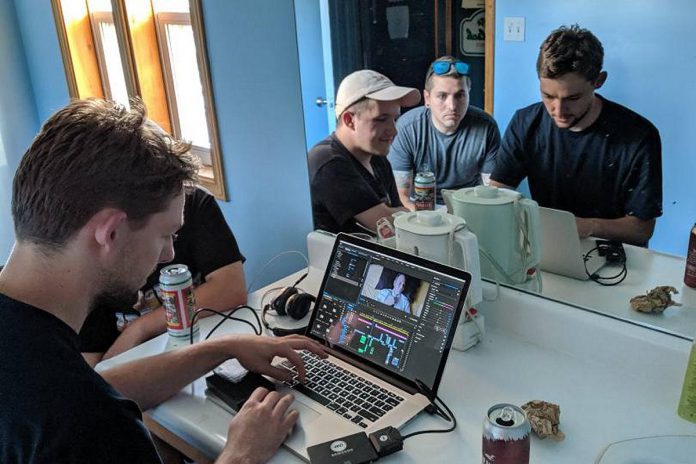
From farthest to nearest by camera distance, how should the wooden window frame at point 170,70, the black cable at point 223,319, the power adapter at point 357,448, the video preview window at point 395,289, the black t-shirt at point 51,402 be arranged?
1. the wooden window frame at point 170,70
2. the black cable at point 223,319
3. the video preview window at point 395,289
4. the power adapter at point 357,448
5. the black t-shirt at point 51,402

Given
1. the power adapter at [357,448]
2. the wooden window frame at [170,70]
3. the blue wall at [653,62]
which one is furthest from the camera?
the wooden window frame at [170,70]

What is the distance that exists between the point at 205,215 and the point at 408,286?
0.69m

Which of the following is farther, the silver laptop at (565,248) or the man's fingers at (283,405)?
the silver laptop at (565,248)

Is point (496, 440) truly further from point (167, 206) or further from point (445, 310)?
point (167, 206)

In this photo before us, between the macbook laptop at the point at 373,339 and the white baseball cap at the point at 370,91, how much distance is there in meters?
0.46

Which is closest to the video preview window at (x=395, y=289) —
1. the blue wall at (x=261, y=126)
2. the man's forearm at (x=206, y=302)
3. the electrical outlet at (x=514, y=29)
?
the man's forearm at (x=206, y=302)

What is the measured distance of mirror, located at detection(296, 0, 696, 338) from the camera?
3.90 ft

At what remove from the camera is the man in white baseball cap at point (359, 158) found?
1.74 metres

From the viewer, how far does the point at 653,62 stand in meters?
1.20

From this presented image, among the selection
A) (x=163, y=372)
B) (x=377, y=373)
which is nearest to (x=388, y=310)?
(x=377, y=373)

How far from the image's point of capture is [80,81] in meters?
3.37

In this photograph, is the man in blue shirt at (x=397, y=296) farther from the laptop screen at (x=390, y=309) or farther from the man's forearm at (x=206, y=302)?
the man's forearm at (x=206, y=302)

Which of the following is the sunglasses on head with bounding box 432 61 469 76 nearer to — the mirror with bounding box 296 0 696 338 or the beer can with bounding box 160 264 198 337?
the mirror with bounding box 296 0 696 338

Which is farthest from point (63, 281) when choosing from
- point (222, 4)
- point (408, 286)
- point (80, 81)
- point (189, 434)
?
point (80, 81)
